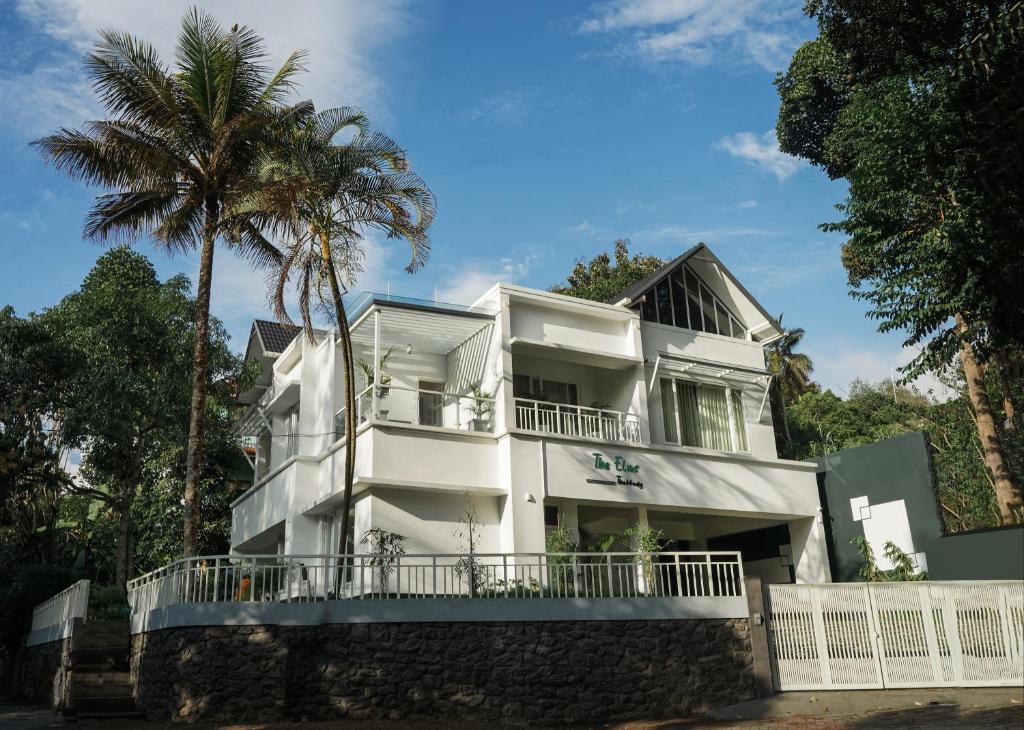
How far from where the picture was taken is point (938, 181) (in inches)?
671

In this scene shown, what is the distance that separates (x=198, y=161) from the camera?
19031 mm

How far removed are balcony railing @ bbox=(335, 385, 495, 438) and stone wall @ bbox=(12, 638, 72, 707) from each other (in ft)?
24.0

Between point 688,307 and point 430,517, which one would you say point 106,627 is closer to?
point 430,517

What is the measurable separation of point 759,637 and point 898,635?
7.40 feet

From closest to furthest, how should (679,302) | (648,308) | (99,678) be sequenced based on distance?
(99,678) → (648,308) → (679,302)

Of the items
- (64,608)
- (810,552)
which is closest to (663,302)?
(810,552)

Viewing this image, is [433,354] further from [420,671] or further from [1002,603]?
[1002,603]

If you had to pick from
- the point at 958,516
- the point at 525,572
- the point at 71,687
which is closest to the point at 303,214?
the point at 525,572

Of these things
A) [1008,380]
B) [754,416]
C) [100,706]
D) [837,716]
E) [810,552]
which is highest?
[1008,380]

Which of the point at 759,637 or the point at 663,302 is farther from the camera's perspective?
the point at 663,302

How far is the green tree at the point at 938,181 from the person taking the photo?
52.7 ft

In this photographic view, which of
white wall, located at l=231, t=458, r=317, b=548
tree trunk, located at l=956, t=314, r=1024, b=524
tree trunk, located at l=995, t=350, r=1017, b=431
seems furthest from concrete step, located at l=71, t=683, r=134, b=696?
tree trunk, located at l=995, t=350, r=1017, b=431

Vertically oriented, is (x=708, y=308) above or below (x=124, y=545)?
above

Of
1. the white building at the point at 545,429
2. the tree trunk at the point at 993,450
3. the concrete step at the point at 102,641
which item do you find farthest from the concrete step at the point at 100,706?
the tree trunk at the point at 993,450
